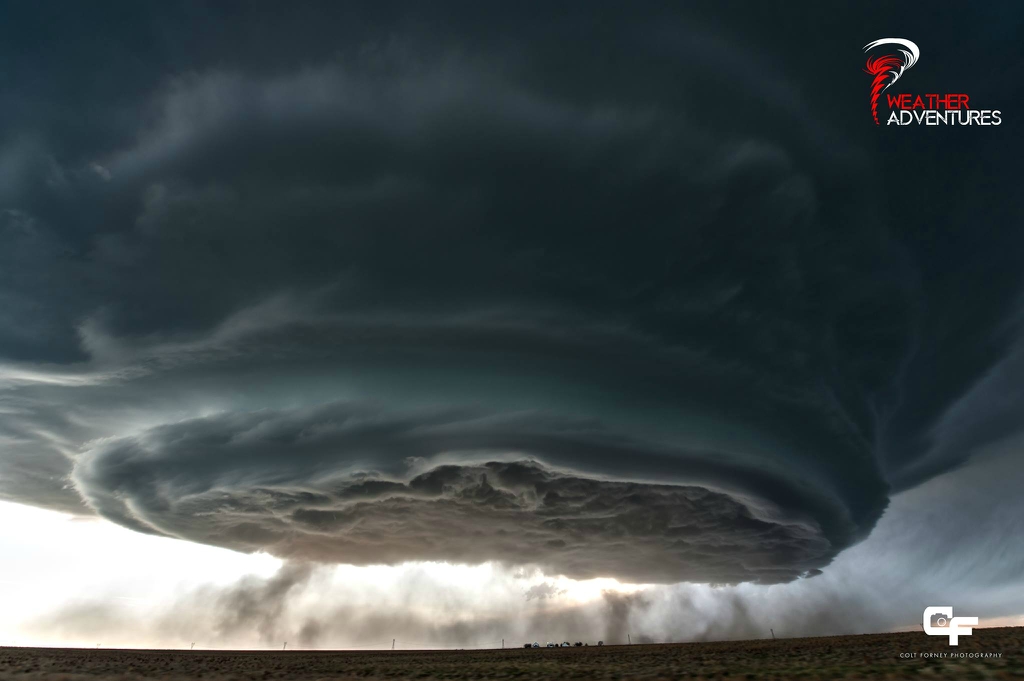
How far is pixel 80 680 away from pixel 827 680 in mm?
61943

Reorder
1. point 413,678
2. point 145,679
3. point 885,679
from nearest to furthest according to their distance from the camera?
point 885,679, point 145,679, point 413,678

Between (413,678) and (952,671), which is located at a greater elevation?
(952,671)

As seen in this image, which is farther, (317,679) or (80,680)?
(317,679)

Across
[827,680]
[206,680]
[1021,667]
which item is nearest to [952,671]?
[1021,667]

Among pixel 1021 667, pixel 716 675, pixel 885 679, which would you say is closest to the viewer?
pixel 885 679

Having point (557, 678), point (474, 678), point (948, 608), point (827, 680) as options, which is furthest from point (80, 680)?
point (948, 608)

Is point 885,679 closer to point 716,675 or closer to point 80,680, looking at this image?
point 716,675

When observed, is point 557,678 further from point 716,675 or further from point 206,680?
point 206,680

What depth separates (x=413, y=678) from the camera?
181 ft

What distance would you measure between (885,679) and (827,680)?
3.57 meters

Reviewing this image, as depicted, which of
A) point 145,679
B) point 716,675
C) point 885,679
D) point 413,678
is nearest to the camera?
point 885,679

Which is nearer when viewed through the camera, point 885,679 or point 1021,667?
point 885,679

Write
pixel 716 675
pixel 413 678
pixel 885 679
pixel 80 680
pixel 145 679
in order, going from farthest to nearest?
pixel 413 678 < pixel 145 679 < pixel 80 680 < pixel 716 675 < pixel 885 679

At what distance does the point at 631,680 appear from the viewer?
1702 inches
